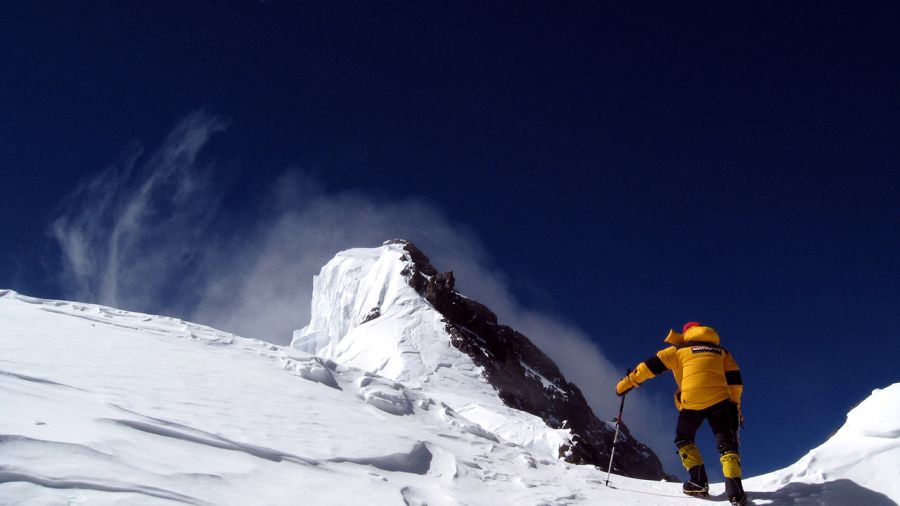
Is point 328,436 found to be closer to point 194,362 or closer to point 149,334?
point 194,362

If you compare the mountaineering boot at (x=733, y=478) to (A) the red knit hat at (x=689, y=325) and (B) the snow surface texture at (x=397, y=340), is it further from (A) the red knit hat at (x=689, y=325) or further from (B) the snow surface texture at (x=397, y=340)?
(B) the snow surface texture at (x=397, y=340)

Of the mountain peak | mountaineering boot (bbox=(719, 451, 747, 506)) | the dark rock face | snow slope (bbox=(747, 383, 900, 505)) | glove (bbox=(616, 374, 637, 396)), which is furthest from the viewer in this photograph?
the dark rock face

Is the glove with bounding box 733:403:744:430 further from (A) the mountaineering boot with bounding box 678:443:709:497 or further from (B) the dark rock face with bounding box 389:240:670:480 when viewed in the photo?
(B) the dark rock face with bounding box 389:240:670:480

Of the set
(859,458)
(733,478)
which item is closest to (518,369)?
(733,478)

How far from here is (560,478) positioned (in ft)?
20.4

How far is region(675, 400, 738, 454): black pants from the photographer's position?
5.54m

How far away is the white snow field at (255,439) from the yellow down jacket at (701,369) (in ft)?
2.90

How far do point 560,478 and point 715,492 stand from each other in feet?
5.09

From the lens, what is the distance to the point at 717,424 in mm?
5703

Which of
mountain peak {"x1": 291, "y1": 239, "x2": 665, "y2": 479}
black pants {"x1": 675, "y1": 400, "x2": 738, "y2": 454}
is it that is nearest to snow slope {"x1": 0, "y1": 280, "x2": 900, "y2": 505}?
black pants {"x1": 675, "y1": 400, "x2": 738, "y2": 454}

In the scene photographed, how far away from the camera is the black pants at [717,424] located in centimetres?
554

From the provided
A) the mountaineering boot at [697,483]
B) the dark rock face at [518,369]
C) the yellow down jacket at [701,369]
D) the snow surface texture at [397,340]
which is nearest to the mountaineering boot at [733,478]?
the mountaineering boot at [697,483]

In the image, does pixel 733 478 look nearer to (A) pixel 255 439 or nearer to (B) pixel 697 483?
(B) pixel 697 483

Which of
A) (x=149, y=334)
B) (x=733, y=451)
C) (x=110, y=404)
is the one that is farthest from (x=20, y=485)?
(x=149, y=334)
